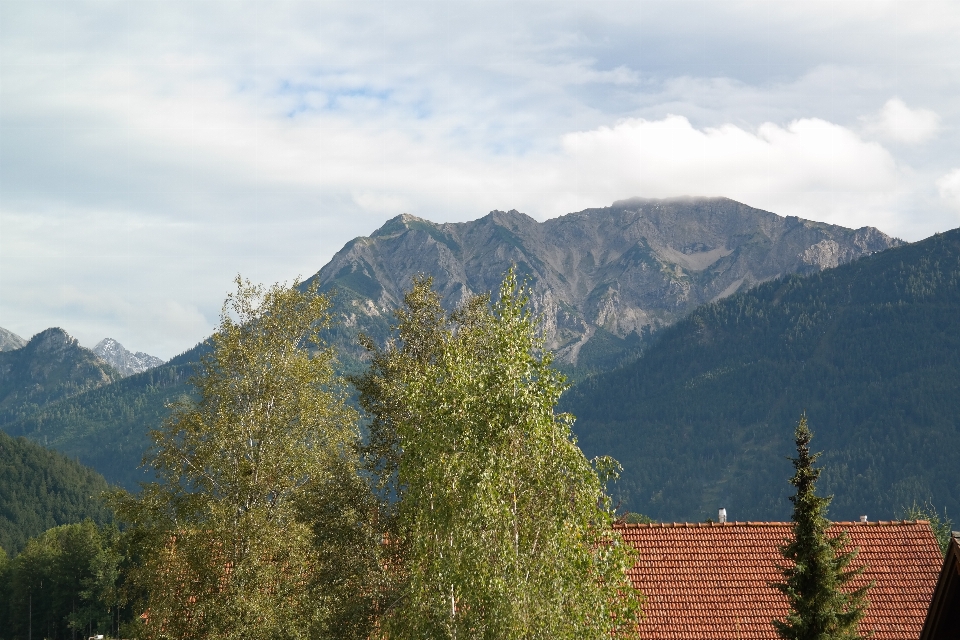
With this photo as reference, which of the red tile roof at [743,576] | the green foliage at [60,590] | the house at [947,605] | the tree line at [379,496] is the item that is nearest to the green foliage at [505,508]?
the tree line at [379,496]

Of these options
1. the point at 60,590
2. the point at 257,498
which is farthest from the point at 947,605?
the point at 60,590

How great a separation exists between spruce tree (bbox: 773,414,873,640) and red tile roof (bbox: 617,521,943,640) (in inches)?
227

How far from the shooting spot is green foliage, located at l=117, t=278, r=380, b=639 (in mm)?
30781

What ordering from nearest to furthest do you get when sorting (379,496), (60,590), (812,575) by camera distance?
(812,575) < (379,496) < (60,590)

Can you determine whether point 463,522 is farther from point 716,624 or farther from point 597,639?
point 716,624

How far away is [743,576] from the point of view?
36.5m

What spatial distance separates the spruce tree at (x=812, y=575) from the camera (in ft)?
89.7

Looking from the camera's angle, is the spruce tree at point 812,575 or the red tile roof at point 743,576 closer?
the spruce tree at point 812,575

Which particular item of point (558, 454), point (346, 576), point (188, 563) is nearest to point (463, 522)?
point (558, 454)

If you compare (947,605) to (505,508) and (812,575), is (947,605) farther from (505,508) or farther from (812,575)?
(505,508)

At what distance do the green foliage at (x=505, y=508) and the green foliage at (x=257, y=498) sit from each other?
524 cm

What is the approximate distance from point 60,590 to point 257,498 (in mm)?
115609

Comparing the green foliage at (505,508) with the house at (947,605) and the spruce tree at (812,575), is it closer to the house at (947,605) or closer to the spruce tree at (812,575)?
the spruce tree at (812,575)

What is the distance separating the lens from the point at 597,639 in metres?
23.4
